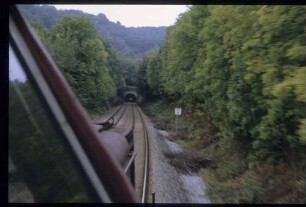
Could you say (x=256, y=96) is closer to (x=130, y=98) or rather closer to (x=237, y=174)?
(x=237, y=174)

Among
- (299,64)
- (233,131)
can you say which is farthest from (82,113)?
(233,131)

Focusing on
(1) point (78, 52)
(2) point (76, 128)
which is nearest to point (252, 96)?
(2) point (76, 128)

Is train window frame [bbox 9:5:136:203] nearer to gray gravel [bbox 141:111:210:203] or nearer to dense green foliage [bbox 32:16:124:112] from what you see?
gray gravel [bbox 141:111:210:203]

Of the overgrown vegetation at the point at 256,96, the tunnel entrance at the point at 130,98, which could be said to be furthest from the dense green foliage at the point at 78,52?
the tunnel entrance at the point at 130,98

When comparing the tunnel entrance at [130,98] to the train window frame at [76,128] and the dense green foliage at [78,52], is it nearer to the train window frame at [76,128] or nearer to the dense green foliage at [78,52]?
the dense green foliage at [78,52]

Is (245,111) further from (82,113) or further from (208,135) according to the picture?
(82,113)

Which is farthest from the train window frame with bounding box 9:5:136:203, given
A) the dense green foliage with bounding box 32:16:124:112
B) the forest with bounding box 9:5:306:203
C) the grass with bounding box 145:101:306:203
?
the dense green foliage with bounding box 32:16:124:112
